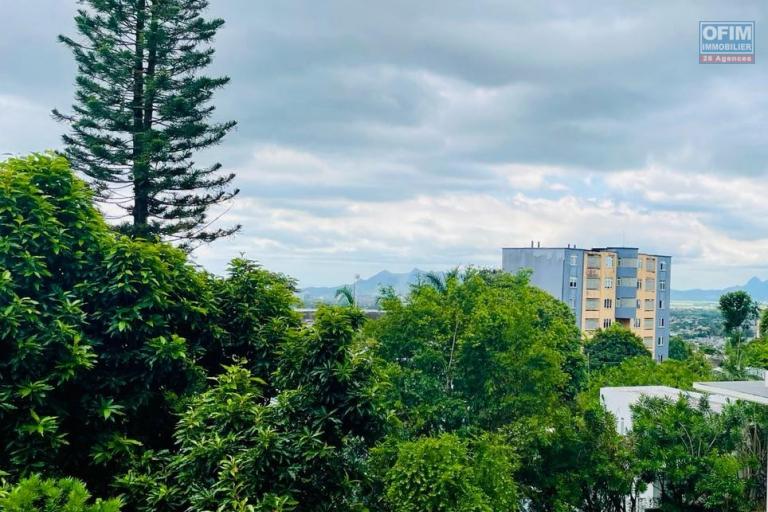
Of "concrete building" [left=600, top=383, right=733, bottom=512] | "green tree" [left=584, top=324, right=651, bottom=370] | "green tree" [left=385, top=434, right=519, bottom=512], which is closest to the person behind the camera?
"green tree" [left=385, top=434, right=519, bottom=512]

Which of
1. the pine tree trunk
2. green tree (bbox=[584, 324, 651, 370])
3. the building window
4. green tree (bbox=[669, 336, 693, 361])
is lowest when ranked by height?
green tree (bbox=[669, 336, 693, 361])

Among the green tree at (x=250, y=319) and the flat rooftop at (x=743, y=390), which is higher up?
the green tree at (x=250, y=319)

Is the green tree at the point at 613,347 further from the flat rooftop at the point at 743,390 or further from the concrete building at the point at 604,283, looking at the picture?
the flat rooftop at the point at 743,390

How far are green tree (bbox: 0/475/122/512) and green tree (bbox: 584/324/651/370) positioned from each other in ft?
73.9

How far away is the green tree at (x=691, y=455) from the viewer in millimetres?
7062

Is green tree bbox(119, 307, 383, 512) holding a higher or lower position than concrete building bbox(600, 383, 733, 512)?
higher

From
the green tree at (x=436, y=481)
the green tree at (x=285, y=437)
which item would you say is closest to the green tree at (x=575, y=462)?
the green tree at (x=436, y=481)

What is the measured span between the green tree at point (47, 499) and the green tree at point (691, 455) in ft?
20.6

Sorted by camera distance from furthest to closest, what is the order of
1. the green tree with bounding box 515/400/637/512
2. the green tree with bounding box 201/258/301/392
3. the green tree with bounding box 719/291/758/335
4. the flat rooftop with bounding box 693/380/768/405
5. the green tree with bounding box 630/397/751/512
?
the green tree with bounding box 719/291/758/335
the green tree with bounding box 515/400/637/512
the green tree with bounding box 630/397/751/512
the flat rooftop with bounding box 693/380/768/405
the green tree with bounding box 201/258/301/392

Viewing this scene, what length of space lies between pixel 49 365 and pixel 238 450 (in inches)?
51.0

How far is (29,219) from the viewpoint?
13.5 feet

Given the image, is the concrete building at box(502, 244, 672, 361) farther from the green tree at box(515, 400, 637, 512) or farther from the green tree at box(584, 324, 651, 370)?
the green tree at box(515, 400, 637, 512)

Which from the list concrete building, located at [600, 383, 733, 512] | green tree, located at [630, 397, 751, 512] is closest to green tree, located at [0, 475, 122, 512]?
green tree, located at [630, 397, 751, 512]

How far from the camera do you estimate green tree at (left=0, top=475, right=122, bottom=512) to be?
9.44 ft
